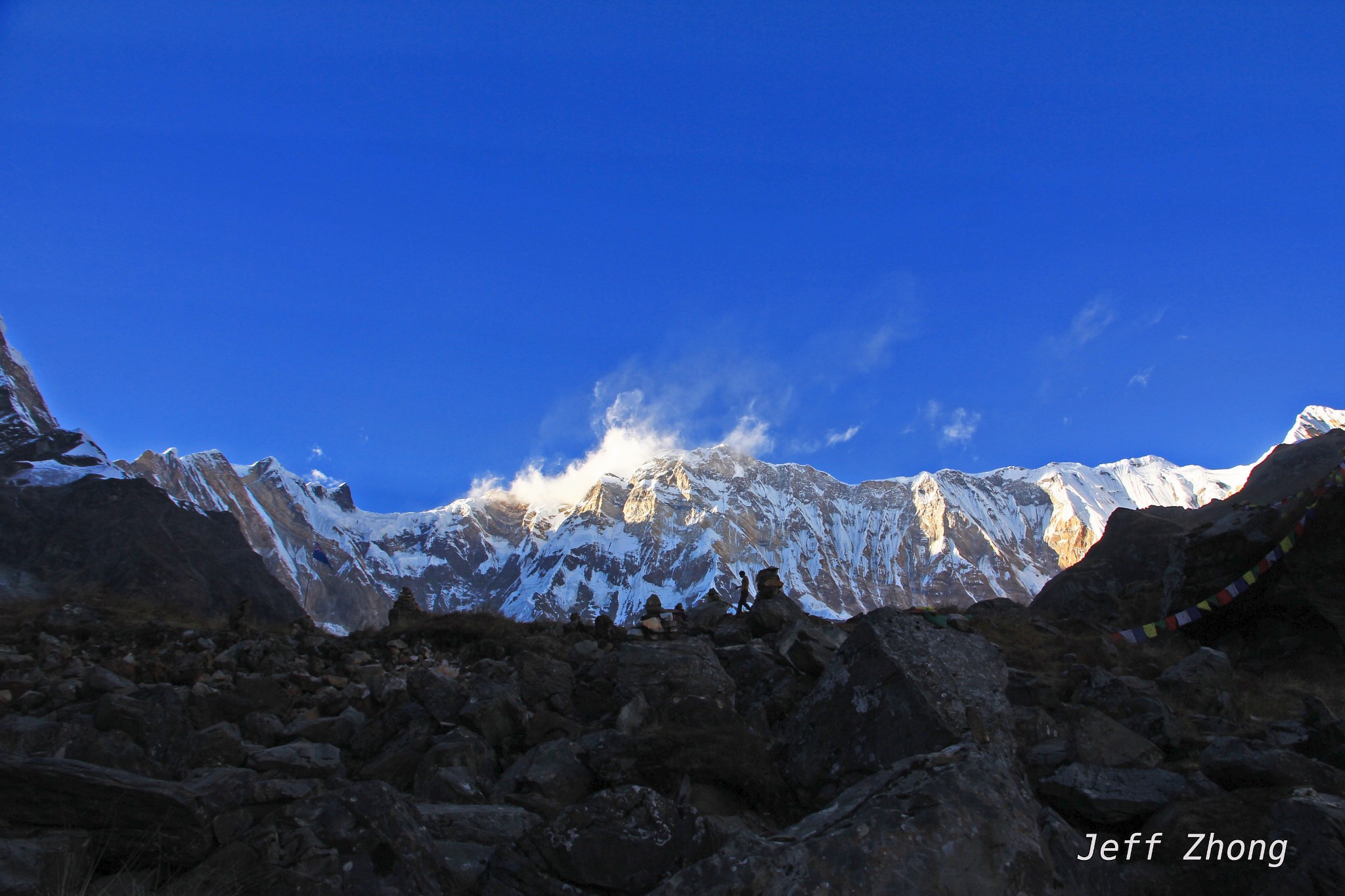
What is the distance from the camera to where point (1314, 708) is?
6277mm

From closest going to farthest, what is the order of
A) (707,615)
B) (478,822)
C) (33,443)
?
(478,822) → (707,615) → (33,443)

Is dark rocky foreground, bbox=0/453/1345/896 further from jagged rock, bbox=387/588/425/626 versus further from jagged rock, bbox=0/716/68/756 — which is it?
jagged rock, bbox=387/588/425/626

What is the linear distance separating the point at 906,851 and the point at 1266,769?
3.22 m

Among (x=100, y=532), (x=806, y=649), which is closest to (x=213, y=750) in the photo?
(x=806, y=649)

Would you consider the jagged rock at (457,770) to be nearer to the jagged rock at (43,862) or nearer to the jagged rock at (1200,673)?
the jagged rock at (43,862)

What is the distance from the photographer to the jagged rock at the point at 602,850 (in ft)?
12.7

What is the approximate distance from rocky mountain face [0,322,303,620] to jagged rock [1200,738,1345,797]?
84.4 metres

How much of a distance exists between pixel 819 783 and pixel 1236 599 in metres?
11.2

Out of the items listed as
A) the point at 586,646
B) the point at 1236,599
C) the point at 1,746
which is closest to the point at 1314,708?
the point at 1236,599

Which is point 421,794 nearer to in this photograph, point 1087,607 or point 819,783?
A: point 819,783

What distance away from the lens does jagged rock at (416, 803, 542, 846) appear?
4605 millimetres

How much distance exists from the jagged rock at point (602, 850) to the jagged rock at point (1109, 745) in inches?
129

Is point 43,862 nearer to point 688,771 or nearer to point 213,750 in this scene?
point 213,750

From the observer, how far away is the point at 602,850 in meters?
3.94
